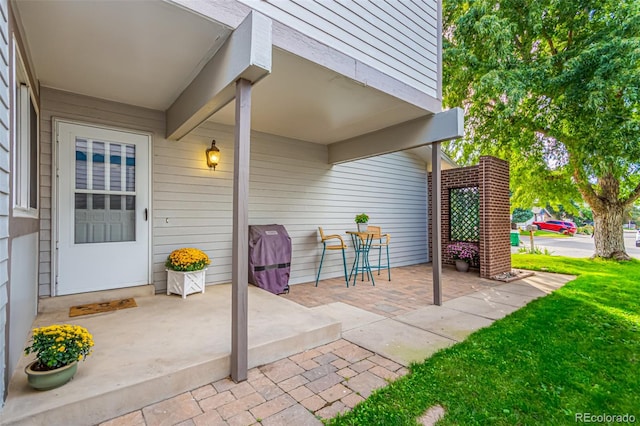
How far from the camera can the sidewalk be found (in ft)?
6.12

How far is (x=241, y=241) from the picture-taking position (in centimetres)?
231

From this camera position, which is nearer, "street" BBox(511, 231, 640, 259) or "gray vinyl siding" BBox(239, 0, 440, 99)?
"gray vinyl siding" BBox(239, 0, 440, 99)

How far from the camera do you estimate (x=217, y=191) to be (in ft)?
15.0

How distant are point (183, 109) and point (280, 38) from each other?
1528mm

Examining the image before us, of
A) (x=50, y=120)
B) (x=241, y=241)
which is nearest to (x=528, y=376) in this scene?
(x=241, y=241)

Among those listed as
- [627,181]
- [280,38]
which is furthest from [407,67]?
[627,181]

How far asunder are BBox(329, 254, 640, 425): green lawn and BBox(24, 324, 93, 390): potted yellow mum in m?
1.61

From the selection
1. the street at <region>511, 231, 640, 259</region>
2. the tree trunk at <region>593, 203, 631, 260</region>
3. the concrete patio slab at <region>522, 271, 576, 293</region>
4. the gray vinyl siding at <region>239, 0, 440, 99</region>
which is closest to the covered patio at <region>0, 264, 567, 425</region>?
the concrete patio slab at <region>522, 271, 576, 293</region>

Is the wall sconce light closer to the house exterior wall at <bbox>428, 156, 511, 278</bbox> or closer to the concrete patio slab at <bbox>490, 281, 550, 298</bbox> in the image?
the concrete patio slab at <bbox>490, 281, 550, 298</bbox>

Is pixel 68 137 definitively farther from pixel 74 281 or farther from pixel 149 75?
pixel 74 281

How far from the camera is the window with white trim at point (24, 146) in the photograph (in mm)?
2270

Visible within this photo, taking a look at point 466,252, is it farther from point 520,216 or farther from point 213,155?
point 520,216

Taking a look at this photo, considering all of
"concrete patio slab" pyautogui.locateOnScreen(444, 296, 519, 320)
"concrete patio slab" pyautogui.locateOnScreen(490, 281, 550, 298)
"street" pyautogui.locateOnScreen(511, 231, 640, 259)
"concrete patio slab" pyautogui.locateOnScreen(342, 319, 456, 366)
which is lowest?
"street" pyautogui.locateOnScreen(511, 231, 640, 259)
